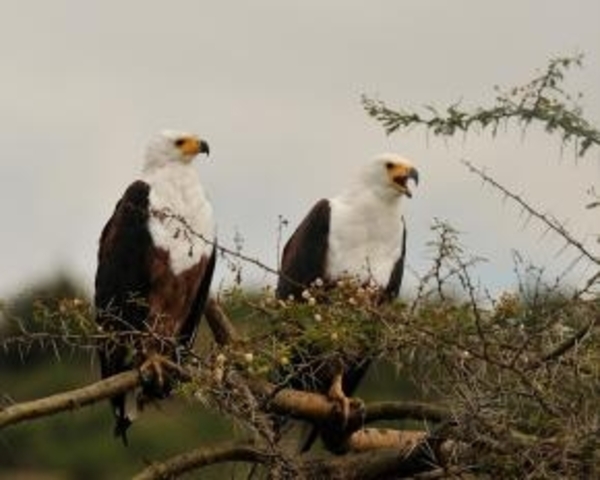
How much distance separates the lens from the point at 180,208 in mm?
8336

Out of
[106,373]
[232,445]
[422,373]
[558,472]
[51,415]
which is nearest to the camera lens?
[558,472]

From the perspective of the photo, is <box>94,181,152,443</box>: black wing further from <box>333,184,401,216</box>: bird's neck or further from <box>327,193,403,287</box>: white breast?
<box>333,184,401,216</box>: bird's neck

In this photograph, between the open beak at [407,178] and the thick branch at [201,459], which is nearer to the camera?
the thick branch at [201,459]

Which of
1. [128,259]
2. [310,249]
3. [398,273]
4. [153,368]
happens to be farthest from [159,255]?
[153,368]

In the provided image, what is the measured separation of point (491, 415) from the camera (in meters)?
5.43

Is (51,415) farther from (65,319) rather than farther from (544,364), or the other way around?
(544,364)

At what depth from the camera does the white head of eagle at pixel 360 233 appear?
8695mm

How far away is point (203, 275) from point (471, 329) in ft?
9.80

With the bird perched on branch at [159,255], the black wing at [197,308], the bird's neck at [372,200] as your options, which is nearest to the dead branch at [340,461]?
the bird perched on branch at [159,255]

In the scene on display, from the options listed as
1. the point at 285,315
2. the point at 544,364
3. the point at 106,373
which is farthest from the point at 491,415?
the point at 106,373

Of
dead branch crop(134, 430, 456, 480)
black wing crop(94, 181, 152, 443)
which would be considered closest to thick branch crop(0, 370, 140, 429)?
dead branch crop(134, 430, 456, 480)

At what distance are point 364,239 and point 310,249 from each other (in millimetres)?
235

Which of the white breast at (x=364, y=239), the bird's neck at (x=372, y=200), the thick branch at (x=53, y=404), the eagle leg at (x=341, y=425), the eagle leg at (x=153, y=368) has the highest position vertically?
the bird's neck at (x=372, y=200)

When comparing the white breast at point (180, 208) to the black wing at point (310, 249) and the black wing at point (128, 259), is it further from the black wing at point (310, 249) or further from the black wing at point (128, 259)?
the black wing at point (310, 249)
